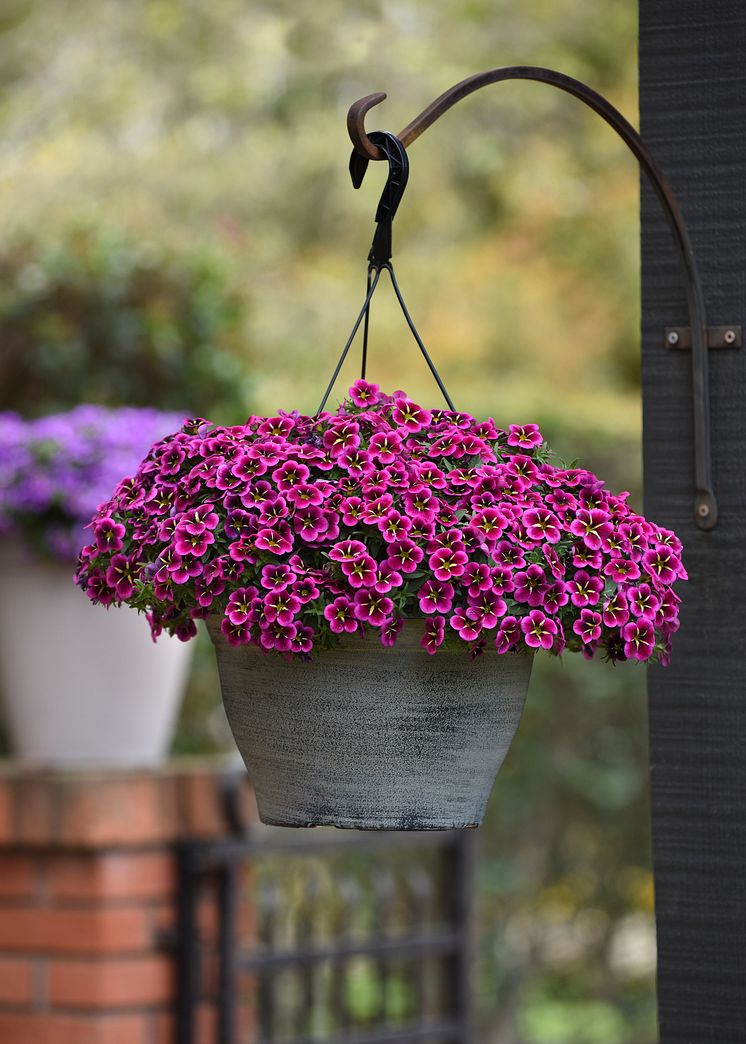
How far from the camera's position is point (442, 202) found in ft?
24.5

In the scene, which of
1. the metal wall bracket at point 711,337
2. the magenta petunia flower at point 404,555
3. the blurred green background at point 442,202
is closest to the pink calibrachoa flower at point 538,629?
the magenta petunia flower at point 404,555

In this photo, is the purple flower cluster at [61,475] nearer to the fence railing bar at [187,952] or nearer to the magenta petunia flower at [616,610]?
the fence railing bar at [187,952]

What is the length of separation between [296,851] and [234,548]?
5.79ft

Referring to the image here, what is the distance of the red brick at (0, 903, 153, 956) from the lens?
2.48 m

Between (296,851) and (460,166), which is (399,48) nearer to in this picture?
(460,166)

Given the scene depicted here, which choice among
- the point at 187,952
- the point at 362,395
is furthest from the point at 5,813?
the point at 362,395

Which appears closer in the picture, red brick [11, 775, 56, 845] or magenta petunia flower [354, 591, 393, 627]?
magenta petunia flower [354, 591, 393, 627]

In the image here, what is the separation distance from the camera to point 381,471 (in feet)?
3.88

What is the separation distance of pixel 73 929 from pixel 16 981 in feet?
0.50

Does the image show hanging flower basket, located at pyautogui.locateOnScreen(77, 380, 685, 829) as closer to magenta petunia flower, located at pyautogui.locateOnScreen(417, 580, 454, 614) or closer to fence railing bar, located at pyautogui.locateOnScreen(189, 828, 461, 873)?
magenta petunia flower, located at pyautogui.locateOnScreen(417, 580, 454, 614)

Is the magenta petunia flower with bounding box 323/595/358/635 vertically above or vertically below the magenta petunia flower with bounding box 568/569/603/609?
below

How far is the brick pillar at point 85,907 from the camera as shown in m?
2.47

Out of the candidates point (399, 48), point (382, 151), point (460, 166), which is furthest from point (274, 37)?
point (382, 151)

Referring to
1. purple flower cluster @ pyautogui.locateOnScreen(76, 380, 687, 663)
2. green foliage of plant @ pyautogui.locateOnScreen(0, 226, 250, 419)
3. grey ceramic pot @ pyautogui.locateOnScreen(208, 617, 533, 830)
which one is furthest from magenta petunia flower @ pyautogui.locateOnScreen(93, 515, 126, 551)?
green foliage of plant @ pyautogui.locateOnScreen(0, 226, 250, 419)
